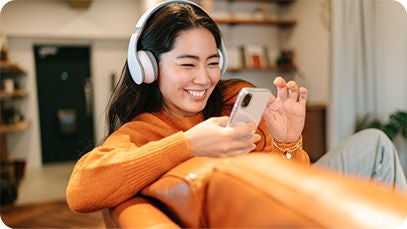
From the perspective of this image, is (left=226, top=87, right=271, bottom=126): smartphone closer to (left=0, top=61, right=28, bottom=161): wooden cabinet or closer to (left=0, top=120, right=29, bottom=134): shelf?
(left=0, top=61, right=28, bottom=161): wooden cabinet

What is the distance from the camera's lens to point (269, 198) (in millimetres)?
294

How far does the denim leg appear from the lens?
2.70 feet

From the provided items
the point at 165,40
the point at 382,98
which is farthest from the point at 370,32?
the point at 165,40

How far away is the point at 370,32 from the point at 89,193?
126 cm

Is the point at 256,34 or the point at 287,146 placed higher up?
the point at 256,34

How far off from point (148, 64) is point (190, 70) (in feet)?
0.34

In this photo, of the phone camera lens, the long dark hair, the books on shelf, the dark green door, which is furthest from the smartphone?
the dark green door

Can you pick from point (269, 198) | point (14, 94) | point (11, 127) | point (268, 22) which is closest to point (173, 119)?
point (269, 198)

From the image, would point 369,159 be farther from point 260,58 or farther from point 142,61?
point 260,58

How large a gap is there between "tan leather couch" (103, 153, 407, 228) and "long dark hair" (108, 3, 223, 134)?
34 centimetres

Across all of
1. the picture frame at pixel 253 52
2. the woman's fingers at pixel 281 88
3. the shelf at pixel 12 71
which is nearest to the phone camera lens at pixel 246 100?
the woman's fingers at pixel 281 88

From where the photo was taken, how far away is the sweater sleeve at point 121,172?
54 centimetres

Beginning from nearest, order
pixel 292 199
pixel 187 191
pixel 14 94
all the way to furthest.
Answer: pixel 292 199, pixel 187 191, pixel 14 94

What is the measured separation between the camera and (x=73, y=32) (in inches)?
145
